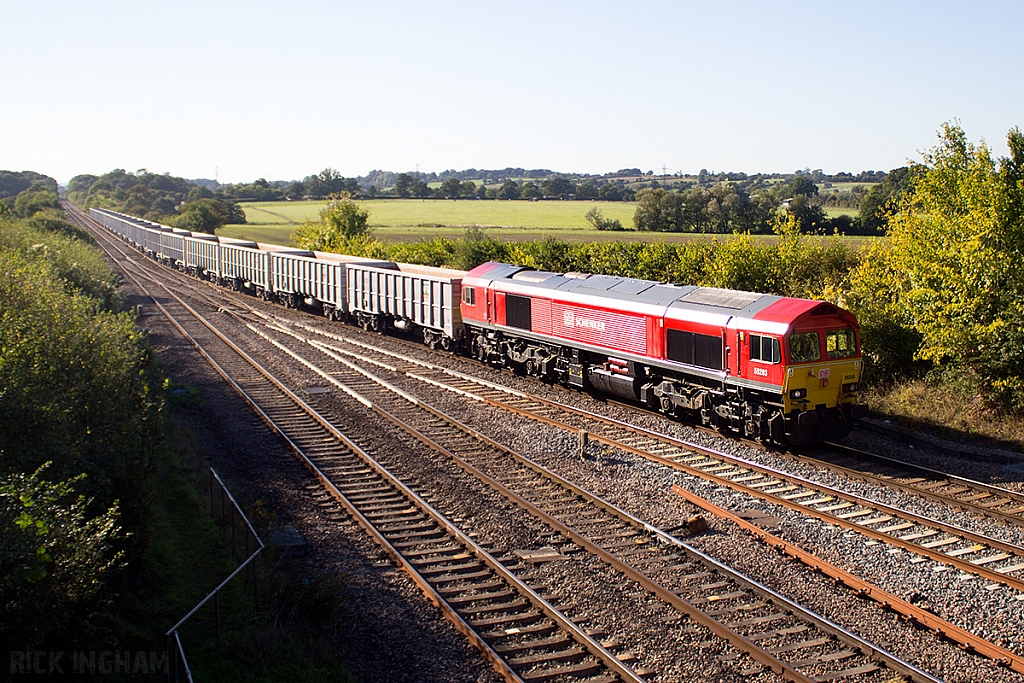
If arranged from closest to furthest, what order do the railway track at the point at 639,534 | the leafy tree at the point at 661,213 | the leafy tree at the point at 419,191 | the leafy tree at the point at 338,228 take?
the railway track at the point at 639,534 → the leafy tree at the point at 338,228 → the leafy tree at the point at 661,213 → the leafy tree at the point at 419,191

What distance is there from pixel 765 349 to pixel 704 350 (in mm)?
1787

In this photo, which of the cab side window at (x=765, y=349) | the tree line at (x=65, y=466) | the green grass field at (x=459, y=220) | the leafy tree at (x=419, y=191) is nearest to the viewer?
the tree line at (x=65, y=466)

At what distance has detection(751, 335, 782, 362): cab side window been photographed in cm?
1620

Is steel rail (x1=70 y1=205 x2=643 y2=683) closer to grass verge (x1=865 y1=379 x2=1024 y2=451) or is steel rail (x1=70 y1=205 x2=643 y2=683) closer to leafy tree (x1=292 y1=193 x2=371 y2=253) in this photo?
grass verge (x1=865 y1=379 x2=1024 y2=451)

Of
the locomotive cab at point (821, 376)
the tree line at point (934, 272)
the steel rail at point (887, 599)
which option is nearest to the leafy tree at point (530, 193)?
the tree line at point (934, 272)

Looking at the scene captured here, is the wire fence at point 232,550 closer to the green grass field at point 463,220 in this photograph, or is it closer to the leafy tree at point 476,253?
the leafy tree at point 476,253

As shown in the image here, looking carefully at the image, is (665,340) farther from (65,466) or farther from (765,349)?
(65,466)

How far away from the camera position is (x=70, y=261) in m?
32.2

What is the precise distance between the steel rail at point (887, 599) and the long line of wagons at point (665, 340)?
4.20m

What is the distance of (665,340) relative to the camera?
62.5ft

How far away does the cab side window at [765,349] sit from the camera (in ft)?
53.1

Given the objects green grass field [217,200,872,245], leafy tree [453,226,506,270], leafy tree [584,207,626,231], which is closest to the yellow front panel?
leafy tree [453,226,506,270]

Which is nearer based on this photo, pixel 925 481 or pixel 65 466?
pixel 65 466

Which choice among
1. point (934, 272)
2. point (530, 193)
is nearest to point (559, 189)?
point (530, 193)
